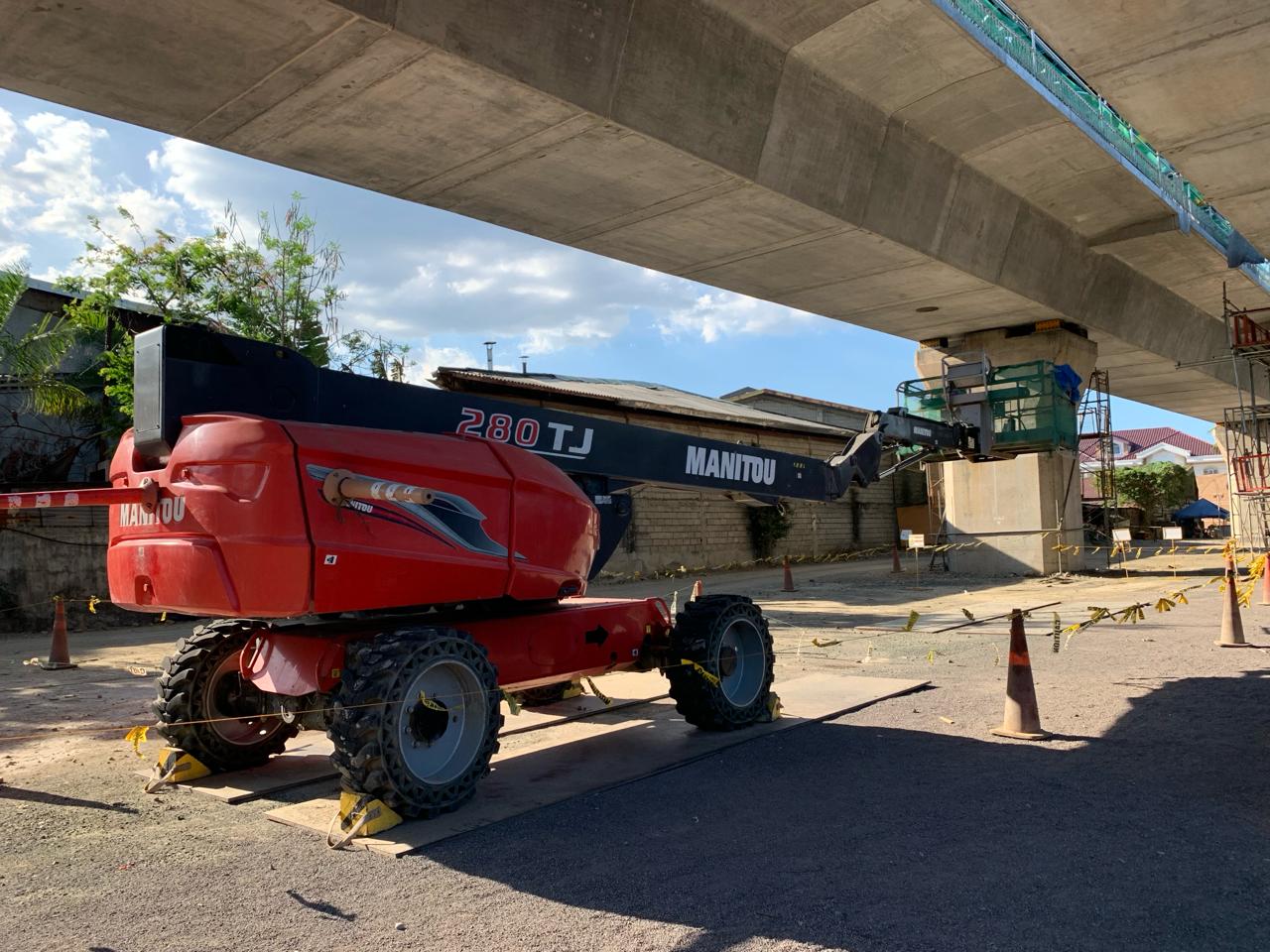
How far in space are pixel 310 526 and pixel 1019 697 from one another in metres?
5.11

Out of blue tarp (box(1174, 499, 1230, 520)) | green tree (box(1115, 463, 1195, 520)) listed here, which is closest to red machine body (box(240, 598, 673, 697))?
green tree (box(1115, 463, 1195, 520))

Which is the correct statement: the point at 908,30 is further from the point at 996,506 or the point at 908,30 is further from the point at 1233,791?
the point at 996,506

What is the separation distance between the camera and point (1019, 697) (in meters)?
7.10

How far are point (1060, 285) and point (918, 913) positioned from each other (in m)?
13.1

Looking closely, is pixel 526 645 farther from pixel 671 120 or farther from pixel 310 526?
pixel 671 120

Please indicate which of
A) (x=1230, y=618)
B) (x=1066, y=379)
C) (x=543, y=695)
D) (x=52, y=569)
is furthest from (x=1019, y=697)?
(x=52, y=569)

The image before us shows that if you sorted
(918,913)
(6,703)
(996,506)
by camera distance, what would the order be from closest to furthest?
(918,913) < (6,703) < (996,506)

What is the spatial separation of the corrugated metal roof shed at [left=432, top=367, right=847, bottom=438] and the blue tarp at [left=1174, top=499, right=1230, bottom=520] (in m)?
26.0

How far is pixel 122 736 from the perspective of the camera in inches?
308

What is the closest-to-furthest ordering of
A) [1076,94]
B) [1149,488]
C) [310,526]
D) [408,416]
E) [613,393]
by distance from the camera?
[310,526], [408,416], [1076,94], [613,393], [1149,488]

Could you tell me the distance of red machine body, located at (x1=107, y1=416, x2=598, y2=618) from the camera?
4.95m

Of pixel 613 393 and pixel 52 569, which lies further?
pixel 613 393

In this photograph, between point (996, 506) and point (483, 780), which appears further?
point (996, 506)

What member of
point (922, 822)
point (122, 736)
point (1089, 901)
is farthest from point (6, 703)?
point (1089, 901)
